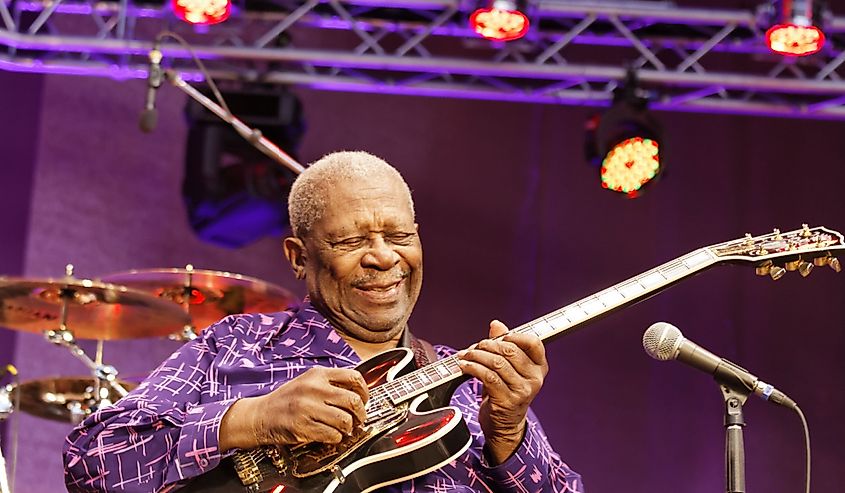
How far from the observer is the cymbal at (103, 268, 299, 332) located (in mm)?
5625

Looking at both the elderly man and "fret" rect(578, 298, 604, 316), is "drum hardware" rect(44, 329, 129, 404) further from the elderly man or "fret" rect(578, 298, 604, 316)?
"fret" rect(578, 298, 604, 316)

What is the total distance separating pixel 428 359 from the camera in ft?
11.1

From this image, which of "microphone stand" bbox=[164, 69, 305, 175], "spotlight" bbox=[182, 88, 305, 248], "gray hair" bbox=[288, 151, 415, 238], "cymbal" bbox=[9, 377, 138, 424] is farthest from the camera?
"spotlight" bbox=[182, 88, 305, 248]

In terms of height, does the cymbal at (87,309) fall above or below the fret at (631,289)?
below

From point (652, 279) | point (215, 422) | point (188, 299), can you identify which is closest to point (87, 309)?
point (188, 299)

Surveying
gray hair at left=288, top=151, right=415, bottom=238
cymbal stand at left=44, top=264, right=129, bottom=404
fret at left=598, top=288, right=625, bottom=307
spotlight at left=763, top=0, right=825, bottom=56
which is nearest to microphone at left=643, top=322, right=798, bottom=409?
fret at left=598, top=288, right=625, bottom=307

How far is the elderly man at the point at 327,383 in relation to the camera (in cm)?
289

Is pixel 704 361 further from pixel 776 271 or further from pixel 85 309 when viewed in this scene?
pixel 85 309

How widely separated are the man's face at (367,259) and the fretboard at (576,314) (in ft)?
0.90

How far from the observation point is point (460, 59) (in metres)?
6.88

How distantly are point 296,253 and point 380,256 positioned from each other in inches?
13.2

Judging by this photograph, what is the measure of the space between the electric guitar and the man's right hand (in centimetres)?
8

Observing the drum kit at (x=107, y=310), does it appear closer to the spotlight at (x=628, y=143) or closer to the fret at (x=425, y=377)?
the spotlight at (x=628, y=143)

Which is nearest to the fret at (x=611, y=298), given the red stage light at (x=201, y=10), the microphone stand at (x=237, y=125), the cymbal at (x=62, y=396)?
the microphone stand at (x=237, y=125)
